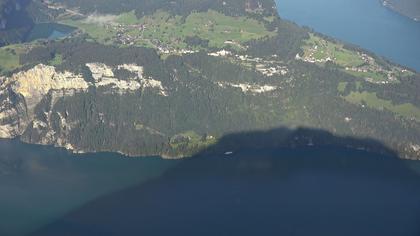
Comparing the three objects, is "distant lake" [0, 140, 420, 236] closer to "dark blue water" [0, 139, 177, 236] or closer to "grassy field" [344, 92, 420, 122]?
"dark blue water" [0, 139, 177, 236]

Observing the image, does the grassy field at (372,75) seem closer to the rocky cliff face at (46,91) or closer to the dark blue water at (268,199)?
the dark blue water at (268,199)

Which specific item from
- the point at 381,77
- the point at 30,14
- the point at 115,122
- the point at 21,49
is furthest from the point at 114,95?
the point at 30,14

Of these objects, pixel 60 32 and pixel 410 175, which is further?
pixel 60 32

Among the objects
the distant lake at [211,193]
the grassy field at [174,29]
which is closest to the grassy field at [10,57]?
the grassy field at [174,29]

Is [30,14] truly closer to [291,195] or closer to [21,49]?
[21,49]

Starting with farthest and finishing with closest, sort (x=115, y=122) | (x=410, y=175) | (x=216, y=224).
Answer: (x=115, y=122), (x=410, y=175), (x=216, y=224)
